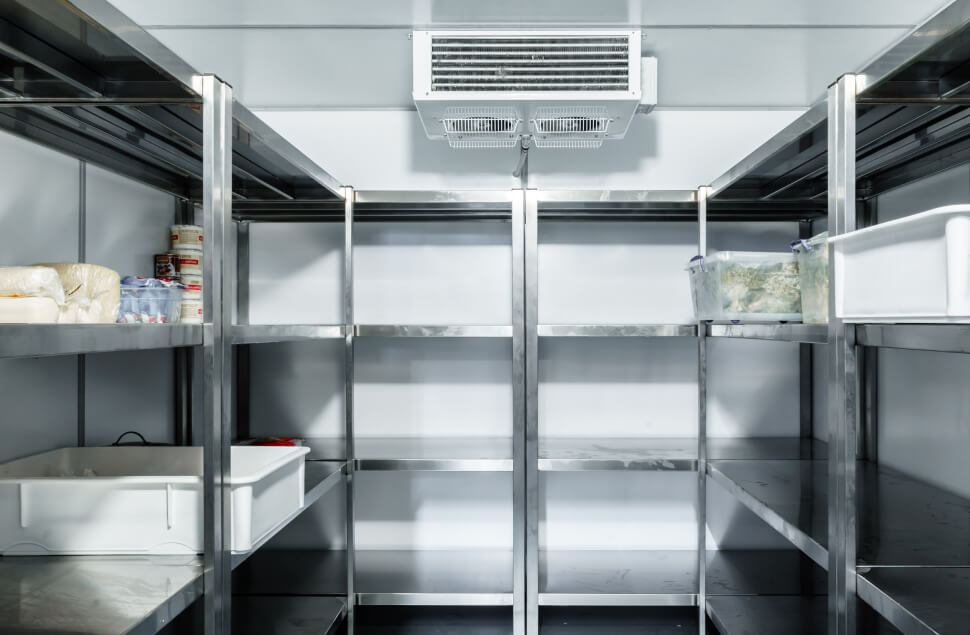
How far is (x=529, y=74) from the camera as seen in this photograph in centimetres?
167

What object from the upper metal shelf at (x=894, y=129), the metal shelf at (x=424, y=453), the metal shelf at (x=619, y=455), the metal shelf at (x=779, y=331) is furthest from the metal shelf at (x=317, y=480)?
the upper metal shelf at (x=894, y=129)

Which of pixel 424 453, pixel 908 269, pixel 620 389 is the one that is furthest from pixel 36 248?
pixel 620 389

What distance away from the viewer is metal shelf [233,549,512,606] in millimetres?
1897

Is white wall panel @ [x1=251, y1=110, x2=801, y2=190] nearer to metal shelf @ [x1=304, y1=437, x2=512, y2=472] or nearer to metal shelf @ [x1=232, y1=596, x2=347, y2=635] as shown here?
metal shelf @ [x1=304, y1=437, x2=512, y2=472]

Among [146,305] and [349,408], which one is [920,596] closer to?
[146,305]

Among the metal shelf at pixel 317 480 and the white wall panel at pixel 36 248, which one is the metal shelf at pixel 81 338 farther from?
the white wall panel at pixel 36 248

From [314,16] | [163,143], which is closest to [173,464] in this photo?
[163,143]

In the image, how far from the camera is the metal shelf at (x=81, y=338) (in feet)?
2.09

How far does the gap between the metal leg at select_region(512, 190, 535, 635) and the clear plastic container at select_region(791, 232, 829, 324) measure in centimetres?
79

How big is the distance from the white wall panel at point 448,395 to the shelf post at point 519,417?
462 millimetres

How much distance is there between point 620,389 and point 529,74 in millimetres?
1234

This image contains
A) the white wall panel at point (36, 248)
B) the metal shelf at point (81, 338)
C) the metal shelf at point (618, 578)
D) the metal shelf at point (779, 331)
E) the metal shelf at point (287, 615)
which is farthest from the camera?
the metal shelf at point (618, 578)

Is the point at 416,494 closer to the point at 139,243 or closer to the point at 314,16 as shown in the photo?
the point at 139,243

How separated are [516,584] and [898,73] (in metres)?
1.61
